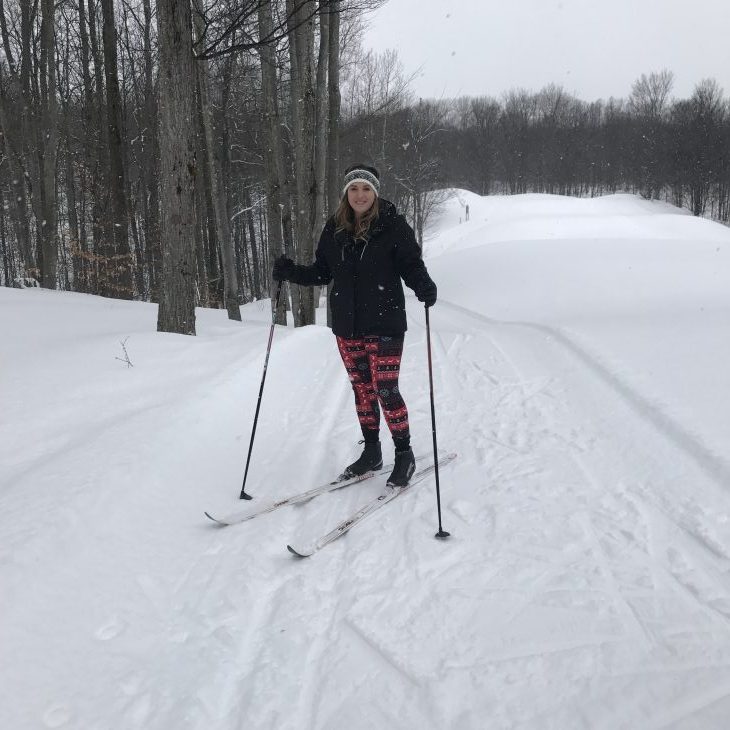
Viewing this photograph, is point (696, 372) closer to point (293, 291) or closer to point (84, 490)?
point (84, 490)

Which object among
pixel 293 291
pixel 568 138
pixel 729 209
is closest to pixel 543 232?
pixel 293 291

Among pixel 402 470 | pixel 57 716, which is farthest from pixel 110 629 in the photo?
pixel 402 470

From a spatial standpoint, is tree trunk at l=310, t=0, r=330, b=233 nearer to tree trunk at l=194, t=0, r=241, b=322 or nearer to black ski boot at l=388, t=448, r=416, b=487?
tree trunk at l=194, t=0, r=241, b=322

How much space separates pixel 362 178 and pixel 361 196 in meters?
0.12

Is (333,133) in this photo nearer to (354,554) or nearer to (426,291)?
(426,291)

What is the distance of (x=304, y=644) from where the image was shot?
234 centimetres

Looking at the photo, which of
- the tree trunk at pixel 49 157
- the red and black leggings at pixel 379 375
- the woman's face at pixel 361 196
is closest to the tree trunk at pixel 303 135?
the tree trunk at pixel 49 157

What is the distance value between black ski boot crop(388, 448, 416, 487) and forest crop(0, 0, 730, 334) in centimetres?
439

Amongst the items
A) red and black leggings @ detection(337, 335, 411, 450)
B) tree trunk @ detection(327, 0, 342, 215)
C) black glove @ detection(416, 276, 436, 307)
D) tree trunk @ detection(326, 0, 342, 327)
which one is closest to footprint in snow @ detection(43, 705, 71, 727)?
red and black leggings @ detection(337, 335, 411, 450)

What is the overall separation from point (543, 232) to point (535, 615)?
96.7 feet

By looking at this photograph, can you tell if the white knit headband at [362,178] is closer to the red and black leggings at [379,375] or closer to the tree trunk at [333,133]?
the red and black leggings at [379,375]

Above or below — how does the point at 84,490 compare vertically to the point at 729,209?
below

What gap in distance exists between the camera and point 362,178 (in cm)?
348

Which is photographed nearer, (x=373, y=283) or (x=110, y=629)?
(x=110, y=629)
